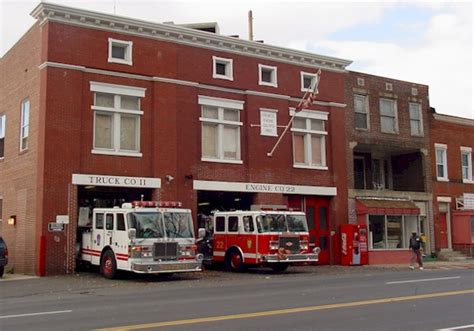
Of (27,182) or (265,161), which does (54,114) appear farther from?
(265,161)

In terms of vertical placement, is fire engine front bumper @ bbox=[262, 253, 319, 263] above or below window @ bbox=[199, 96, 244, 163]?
below

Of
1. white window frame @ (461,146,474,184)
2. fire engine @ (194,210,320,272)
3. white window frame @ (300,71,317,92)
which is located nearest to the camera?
fire engine @ (194,210,320,272)

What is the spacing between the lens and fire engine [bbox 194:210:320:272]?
865 inches

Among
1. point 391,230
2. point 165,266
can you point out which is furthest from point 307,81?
point 165,266

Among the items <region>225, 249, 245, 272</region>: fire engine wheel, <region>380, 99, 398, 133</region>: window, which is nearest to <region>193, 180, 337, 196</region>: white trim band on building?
<region>225, 249, 245, 272</region>: fire engine wheel

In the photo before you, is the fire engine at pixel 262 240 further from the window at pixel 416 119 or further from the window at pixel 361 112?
the window at pixel 416 119

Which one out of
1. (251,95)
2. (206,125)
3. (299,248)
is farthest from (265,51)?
(299,248)

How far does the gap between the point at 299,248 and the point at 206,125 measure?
753cm

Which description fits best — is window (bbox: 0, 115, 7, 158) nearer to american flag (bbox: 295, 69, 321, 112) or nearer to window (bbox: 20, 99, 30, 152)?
→ window (bbox: 20, 99, 30, 152)

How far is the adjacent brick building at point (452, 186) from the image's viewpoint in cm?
3469

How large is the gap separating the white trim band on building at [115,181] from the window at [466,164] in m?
20.7

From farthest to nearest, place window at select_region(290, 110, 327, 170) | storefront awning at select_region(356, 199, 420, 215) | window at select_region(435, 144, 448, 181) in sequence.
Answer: window at select_region(435, 144, 448, 181), storefront awning at select_region(356, 199, 420, 215), window at select_region(290, 110, 327, 170)

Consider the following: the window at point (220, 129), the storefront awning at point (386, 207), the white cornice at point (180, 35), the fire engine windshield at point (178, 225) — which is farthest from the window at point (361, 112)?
the fire engine windshield at point (178, 225)

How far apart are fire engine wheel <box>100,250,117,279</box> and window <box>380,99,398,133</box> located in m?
17.9
